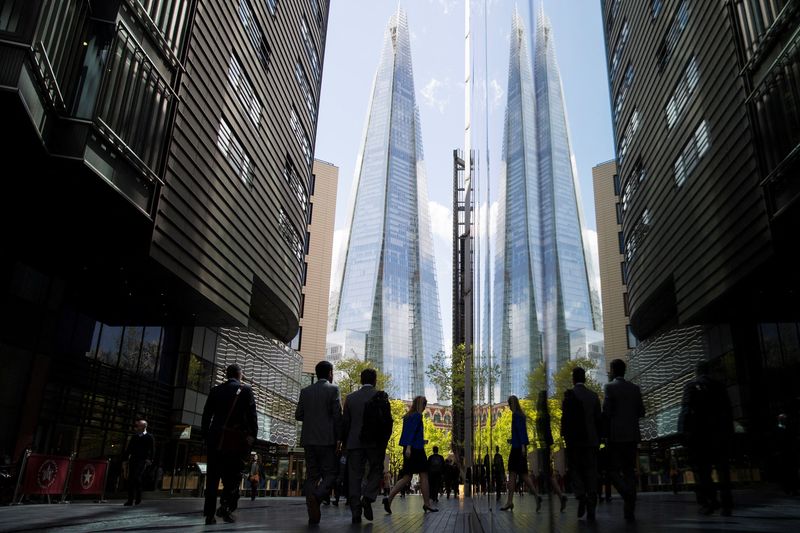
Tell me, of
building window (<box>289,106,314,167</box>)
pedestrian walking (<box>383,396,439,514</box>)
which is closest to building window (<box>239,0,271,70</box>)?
building window (<box>289,106,314,167</box>)

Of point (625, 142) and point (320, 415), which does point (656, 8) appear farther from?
point (320, 415)

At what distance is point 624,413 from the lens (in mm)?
4984

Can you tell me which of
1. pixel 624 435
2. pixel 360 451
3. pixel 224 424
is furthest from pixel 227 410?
pixel 624 435

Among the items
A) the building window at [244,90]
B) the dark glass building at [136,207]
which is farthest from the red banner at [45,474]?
the building window at [244,90]

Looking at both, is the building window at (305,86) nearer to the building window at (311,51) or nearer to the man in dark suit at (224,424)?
the building window at (311,51)

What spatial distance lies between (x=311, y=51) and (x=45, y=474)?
70.9 ft

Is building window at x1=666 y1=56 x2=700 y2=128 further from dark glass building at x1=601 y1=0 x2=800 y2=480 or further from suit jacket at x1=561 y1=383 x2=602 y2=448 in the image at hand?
suit jacket at x1=561 y1=383 x2=602 y2=448

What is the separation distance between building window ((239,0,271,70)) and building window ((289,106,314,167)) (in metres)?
3.41

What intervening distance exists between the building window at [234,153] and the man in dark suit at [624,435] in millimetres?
14021

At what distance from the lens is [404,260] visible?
138750 millimetres

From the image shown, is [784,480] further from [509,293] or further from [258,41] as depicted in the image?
[258,41]

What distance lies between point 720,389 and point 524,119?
4022 mm

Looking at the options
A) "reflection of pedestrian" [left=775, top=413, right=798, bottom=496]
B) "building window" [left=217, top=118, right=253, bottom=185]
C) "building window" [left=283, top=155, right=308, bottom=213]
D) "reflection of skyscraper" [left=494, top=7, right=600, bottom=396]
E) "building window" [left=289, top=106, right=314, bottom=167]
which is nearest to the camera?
"reflection of skyscraper" [left=494, top=7, right=600, bottom=396]

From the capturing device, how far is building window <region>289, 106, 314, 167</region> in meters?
24.5
